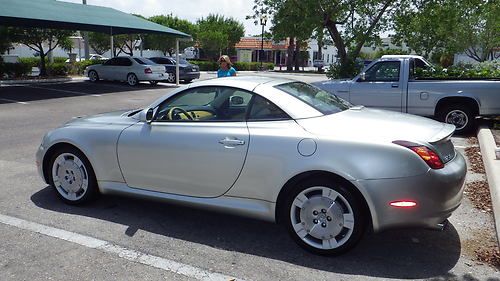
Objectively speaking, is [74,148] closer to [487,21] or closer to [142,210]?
[142,210]

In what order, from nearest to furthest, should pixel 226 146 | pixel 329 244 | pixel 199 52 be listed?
pixel 329 244
pixel 226 146
pixel 199 52

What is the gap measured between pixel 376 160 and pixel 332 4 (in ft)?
44.7

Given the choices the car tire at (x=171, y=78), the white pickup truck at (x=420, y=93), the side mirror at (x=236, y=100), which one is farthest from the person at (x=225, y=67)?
the car tire at (x=171, y=78)

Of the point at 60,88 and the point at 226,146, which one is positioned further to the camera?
the point at 60,88

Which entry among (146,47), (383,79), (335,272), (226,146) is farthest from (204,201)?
(146,47)

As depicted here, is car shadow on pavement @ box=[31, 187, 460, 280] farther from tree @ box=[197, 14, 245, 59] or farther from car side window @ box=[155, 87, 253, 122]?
tree @ box=[197, 14, 245, 59]

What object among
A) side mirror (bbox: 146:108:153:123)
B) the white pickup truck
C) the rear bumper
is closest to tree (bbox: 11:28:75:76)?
the white pickup truck

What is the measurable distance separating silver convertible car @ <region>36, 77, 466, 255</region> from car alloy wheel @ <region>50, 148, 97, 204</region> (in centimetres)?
1

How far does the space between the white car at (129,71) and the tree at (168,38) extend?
2337 centimetres

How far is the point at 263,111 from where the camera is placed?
4.12 meters

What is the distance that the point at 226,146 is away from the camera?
13.3 ft

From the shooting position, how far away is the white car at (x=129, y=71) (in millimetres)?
22359

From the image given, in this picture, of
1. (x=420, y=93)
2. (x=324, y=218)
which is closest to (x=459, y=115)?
(x=420, y=93)

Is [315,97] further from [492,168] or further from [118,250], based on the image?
[492,168]
